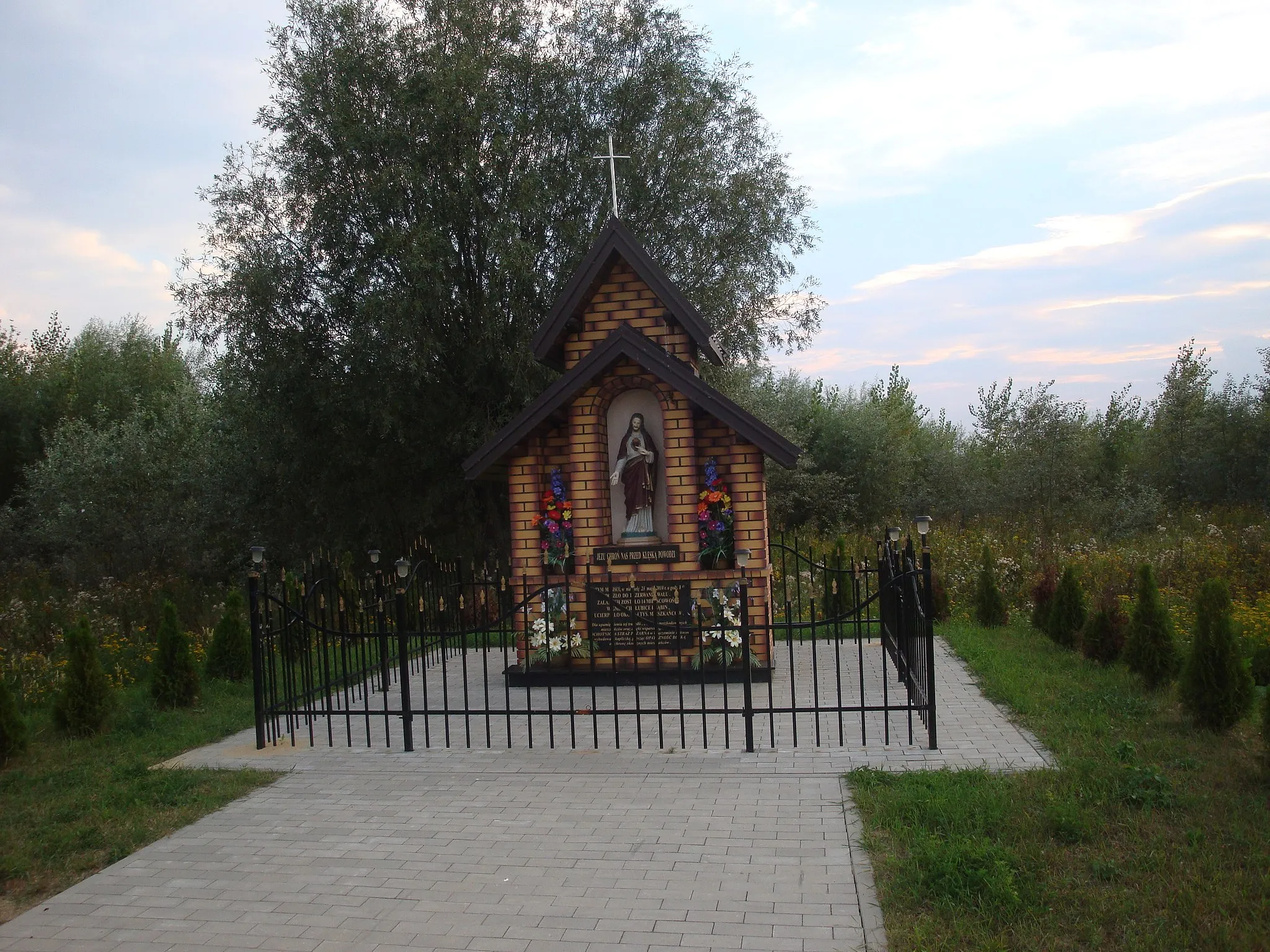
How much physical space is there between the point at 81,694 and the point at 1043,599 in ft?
35.9

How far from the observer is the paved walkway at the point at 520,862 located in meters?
4.36

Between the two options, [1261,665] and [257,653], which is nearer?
[257,653]

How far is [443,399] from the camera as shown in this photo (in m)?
17.4

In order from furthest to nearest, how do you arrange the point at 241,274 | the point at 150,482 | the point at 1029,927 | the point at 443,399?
the point at 150,482 → the point at 443,399 → the point at 241,274 → the point at 1029,927

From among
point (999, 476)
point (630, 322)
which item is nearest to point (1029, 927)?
point (630, 322)

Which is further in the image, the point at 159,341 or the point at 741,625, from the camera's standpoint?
the point at 159,341

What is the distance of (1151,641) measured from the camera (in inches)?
335

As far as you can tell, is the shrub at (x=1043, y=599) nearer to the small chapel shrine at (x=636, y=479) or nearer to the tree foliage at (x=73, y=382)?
the small chapel shrine at (x=636, y=479)

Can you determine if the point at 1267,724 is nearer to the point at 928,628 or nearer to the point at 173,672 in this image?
the point at 928,628

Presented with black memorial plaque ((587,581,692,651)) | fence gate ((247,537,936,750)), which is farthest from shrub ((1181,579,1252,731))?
black memorial plaque ((587,581,692,651))

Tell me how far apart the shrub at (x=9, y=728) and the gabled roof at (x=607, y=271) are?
19.7 ft

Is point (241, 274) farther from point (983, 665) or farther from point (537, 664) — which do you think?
point (983, 665)

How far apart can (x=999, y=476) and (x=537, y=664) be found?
679 inches

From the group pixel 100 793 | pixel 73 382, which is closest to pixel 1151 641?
pixel 100 793
